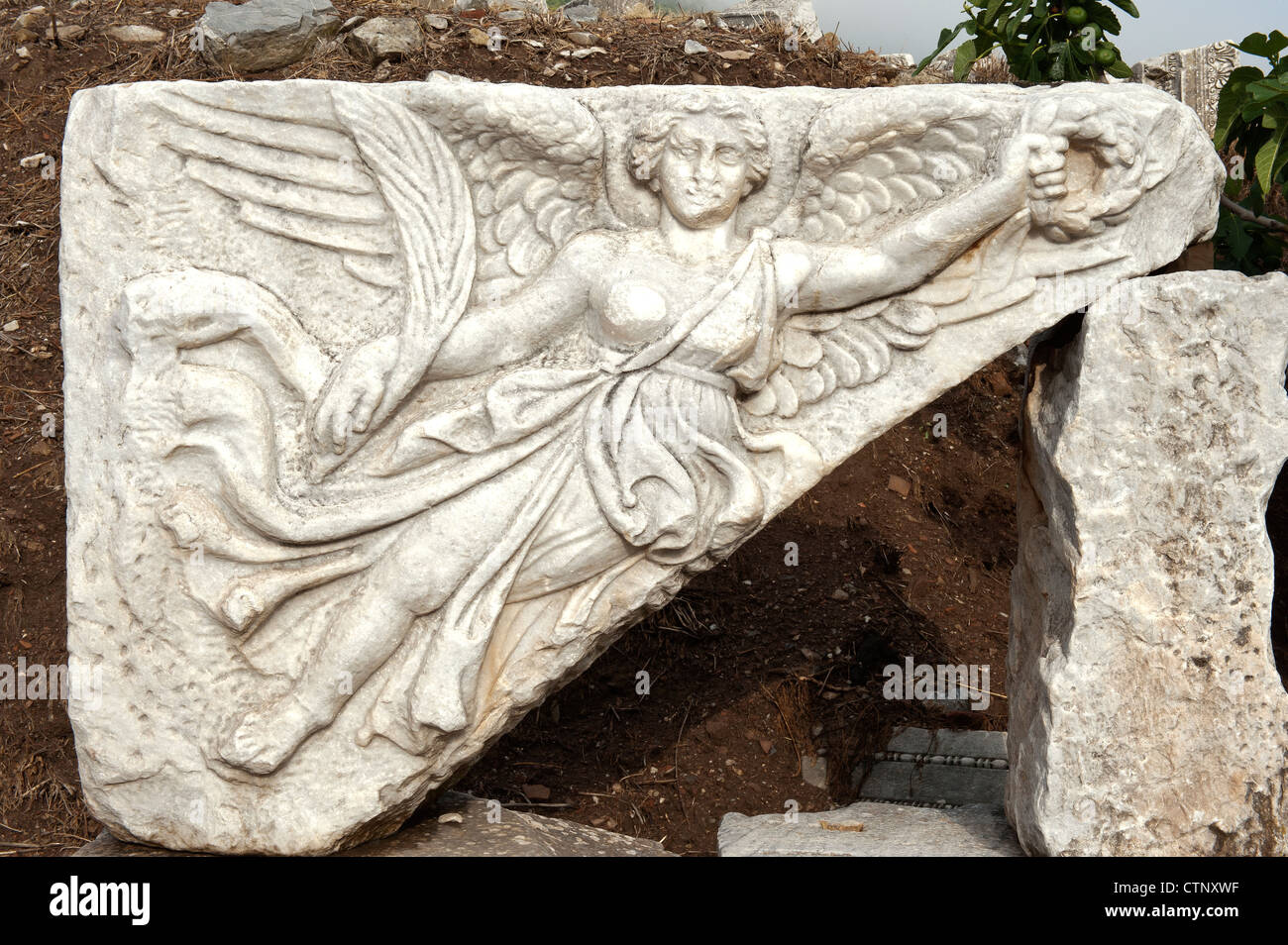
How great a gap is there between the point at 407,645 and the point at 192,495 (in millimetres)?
547

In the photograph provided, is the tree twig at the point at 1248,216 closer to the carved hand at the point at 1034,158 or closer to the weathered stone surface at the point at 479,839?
the carved hand at the point at 1034,158

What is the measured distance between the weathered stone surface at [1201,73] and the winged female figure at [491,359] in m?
2.50

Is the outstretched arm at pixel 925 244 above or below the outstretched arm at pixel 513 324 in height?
above

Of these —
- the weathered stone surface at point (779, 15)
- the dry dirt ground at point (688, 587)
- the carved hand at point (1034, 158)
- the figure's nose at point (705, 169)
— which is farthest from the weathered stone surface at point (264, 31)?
the carved hand at point (1034, 158)

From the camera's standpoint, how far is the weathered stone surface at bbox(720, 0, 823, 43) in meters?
5.30

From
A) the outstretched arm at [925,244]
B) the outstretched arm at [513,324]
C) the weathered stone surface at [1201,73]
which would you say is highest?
the weathered stone surface at [1201,73]

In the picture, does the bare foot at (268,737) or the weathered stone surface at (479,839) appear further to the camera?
the weathered stone surface at (479,839)

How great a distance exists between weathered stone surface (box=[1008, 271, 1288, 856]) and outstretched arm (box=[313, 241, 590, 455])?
1.12 meters

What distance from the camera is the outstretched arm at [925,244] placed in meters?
2.80

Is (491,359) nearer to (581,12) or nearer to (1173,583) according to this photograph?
(1173,583)

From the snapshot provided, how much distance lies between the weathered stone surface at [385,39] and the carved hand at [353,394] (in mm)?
2444

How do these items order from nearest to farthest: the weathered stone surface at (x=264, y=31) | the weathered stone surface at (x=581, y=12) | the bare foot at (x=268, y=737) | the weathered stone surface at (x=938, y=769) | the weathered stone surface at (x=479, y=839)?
the bare foot at (x=268, y=737)
the weathered stone surface at (x=479, y=839)
the weathered stone surface at (x=938, y=769)
the weathered stone surface at (x=264, y=31)
the weathered stone surface at (x=581, y=12)

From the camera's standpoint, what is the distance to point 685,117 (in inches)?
112

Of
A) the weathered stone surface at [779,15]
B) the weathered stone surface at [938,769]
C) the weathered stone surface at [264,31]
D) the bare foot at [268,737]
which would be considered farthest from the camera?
the weathered stone surface at [779,15]
